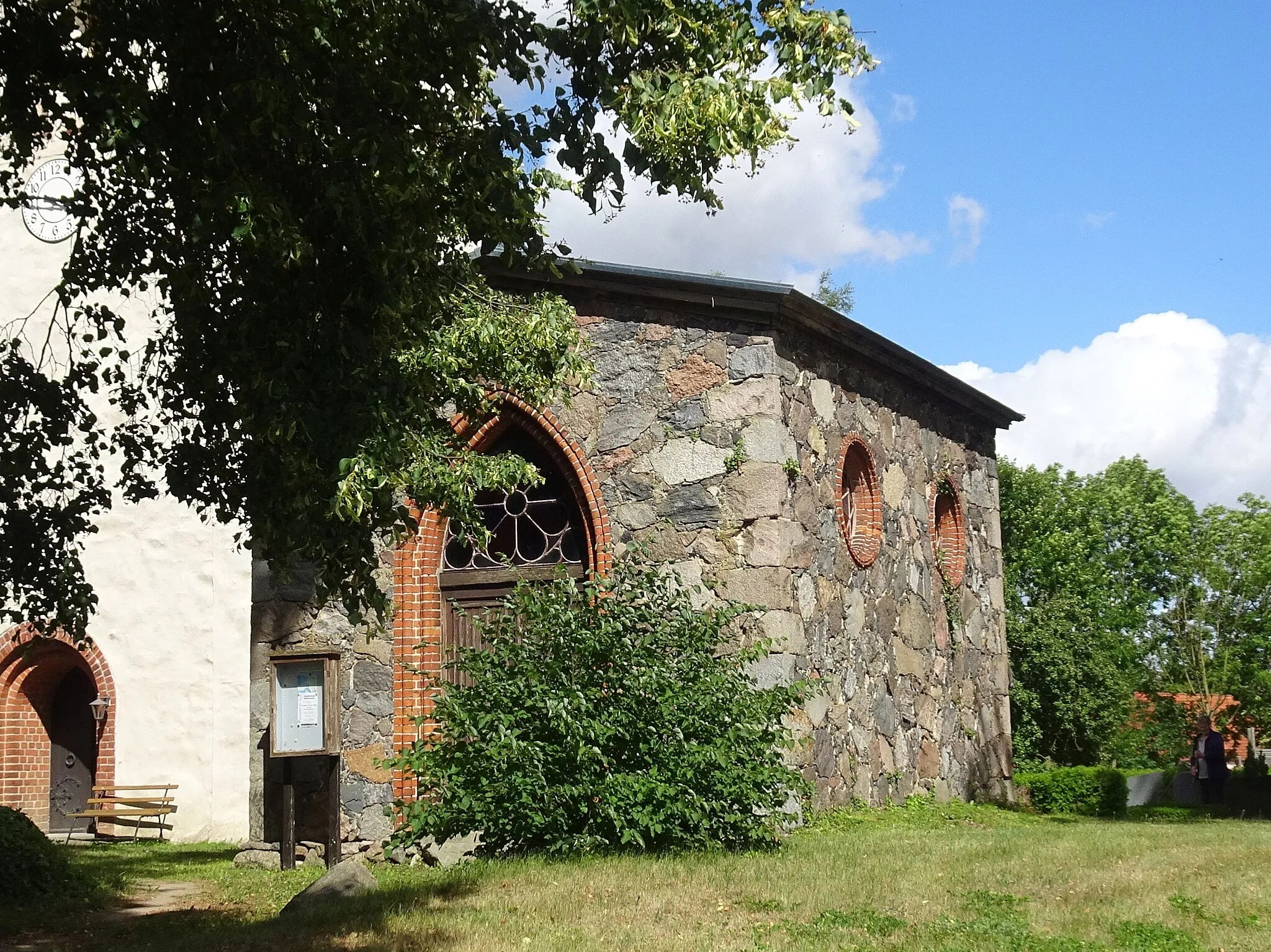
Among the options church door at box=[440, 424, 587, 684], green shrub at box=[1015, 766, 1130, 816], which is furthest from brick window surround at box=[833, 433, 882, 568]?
green shrub at box=[1015, 766, 1130, 816]

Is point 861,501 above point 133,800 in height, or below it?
above

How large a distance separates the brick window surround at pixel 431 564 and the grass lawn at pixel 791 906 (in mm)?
2023

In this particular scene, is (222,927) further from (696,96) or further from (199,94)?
(696,96)

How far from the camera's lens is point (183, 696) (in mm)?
17297

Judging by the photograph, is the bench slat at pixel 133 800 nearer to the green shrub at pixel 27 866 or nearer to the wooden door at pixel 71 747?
the wooden door at pixel 71 747

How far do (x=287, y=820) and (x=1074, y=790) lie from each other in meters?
10.6

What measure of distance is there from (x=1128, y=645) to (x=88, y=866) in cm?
2578

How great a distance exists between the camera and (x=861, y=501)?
1350cm

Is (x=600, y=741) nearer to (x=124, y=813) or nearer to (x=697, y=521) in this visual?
(x=697, y=521)

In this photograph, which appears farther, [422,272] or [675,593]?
[675,593]

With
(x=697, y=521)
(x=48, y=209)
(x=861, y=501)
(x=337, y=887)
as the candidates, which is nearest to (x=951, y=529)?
(x=861, y=501)

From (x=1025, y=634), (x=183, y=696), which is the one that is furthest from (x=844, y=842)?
(x=1025, y=634)

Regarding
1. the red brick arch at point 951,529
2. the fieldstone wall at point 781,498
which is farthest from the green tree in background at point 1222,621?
the fieldstone wall at point 781,498

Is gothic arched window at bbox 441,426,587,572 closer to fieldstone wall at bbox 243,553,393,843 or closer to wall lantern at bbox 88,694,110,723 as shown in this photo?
fieldstone wall at bbox 243,553,393,843
